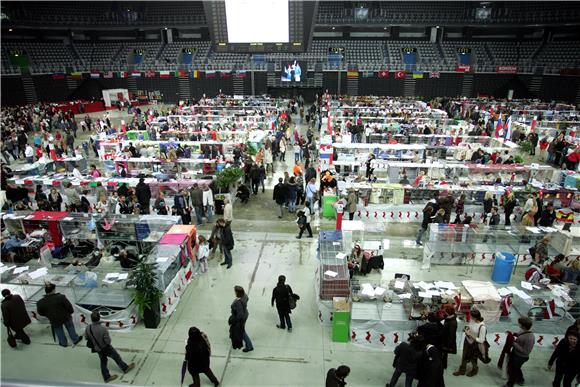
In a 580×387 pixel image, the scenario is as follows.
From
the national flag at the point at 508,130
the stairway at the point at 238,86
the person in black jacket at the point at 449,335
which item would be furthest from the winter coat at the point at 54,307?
the stairway at the point at 238,86

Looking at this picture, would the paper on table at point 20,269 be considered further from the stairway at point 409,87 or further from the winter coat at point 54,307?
the stairway at point 409,87

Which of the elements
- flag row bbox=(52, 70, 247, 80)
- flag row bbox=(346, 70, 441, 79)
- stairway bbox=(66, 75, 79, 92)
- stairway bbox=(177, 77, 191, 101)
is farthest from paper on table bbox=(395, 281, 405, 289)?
stairway bbox=(66, 75, 79, 92)

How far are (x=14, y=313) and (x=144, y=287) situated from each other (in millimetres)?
2222

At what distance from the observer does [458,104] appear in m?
30.8

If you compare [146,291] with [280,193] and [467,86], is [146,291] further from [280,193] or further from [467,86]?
[467,86]

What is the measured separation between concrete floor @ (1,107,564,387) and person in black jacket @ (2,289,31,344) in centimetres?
58

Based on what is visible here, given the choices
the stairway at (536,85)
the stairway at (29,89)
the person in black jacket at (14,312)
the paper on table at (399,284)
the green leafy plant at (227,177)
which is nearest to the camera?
the person in black jacket at (14,312)

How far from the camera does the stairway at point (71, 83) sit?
38562mm

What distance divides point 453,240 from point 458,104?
24010 millimetres

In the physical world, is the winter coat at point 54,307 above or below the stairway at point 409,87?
below

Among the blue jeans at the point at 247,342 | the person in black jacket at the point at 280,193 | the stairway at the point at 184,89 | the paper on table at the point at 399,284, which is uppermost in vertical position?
the stairway at the point at 184,89

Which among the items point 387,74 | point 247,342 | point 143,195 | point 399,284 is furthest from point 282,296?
point 387,74

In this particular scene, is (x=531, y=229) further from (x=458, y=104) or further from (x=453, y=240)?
(x=458, y=104)

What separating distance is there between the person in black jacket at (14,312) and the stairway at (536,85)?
40763 mm
